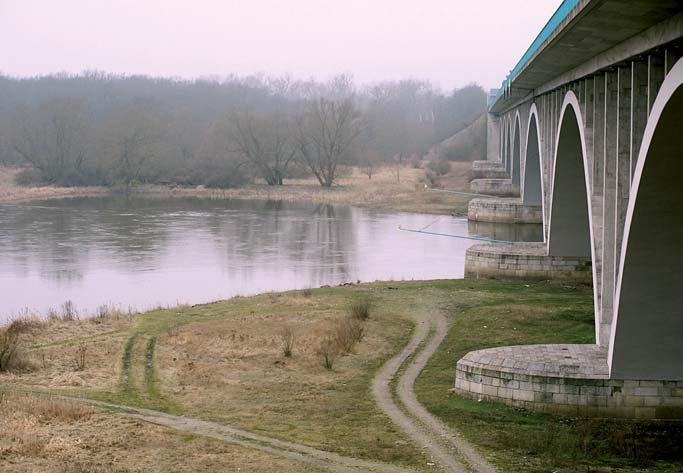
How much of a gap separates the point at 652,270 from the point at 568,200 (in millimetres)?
14972

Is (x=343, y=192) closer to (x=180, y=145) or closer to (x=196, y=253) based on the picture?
(x=180, y=145)

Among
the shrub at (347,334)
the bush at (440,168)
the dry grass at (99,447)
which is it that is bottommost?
the dry grass at (99,447)

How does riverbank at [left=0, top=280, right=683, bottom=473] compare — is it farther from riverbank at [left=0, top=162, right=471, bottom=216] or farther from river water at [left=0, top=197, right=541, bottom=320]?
riverbank at [left=0, top=162, right=471, bottom=216]

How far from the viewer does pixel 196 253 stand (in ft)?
126

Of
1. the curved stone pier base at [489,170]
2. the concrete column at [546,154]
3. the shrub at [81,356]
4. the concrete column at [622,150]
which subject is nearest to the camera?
the concrete column at [622,150]

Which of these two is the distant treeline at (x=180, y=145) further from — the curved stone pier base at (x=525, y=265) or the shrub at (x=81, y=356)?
the shrub at (x=81, y=356)

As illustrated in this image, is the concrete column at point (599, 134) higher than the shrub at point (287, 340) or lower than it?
higher

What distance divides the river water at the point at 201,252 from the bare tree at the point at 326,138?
17.2 metres

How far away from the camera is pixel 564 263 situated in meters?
28.9

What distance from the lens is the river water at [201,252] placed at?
3069 cm

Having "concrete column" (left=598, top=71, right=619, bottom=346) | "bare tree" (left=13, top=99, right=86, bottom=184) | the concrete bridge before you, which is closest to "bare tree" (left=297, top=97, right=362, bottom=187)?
"bare tree" (left=13, top=99, right=86, bottom=184)

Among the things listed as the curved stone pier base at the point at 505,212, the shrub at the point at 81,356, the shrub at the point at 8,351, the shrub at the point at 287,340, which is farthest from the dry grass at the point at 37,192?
the shrub at the point at 287,340

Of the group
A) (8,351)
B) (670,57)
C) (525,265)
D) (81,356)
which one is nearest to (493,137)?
(525,265)

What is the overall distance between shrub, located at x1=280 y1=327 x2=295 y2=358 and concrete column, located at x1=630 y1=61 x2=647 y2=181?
7.90 meters
